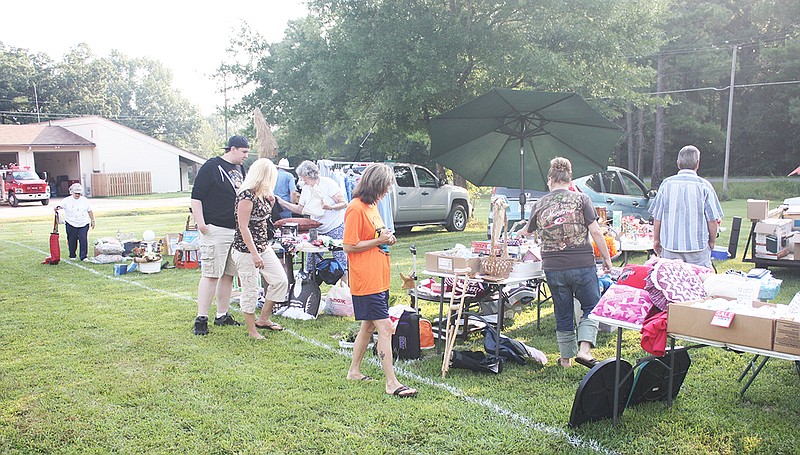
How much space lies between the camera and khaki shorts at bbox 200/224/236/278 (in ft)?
19.5

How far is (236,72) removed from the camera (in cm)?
2170

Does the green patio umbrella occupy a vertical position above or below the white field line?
above

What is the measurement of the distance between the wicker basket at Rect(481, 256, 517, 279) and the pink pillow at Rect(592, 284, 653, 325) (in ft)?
4.07

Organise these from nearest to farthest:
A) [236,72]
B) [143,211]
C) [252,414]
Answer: [252,414], [236,72], [143,211]

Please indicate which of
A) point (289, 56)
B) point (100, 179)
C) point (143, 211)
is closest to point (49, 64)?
point (100, 179)

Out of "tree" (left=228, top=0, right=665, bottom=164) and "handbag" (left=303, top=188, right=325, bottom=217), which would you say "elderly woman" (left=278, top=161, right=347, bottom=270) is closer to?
"handbag" (left=303, top=188, right=325, bottom=217)

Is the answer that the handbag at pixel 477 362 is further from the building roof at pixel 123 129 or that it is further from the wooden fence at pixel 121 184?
the building roof at pixel 123 129

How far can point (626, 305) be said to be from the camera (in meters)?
3.68

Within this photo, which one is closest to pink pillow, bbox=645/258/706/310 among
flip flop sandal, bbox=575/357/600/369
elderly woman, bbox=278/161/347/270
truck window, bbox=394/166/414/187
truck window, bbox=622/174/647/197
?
flip flop sandal, bbox=575/357/600/369

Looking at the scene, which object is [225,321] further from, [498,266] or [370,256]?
[498,266]

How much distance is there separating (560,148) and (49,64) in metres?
56.3

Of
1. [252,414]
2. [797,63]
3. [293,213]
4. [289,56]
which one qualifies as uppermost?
[797,63]

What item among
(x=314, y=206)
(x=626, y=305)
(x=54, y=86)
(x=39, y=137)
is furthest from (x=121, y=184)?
(x=626, y=305)

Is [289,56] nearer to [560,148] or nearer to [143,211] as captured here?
[143,211]
